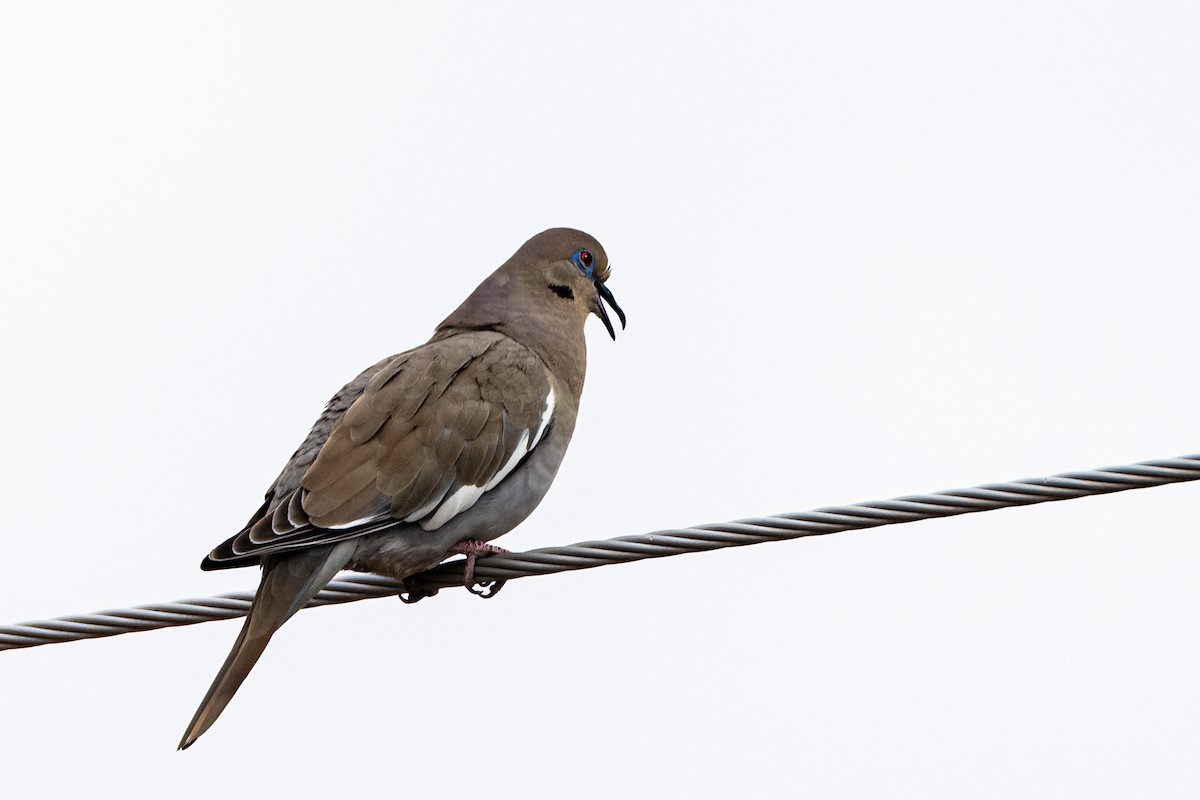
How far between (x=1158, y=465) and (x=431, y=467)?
2.26 metres

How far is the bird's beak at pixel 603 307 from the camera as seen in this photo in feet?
20.8

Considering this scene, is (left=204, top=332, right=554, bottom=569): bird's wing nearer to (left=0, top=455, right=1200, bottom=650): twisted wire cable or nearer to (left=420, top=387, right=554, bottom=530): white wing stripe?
(left=420, top=387, right=554, bottom=530): white wing stripe

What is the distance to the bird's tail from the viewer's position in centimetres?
430

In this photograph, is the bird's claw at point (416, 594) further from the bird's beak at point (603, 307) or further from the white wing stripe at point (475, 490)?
the bird's beak at point (603, 307)

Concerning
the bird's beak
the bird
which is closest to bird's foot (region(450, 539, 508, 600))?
the bird

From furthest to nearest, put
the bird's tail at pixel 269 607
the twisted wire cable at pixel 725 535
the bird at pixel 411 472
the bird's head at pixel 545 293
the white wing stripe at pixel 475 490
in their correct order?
1. the bird's head at pixel 545 293
2. the white wing stripe at pixel 475 490
3. the bird at pixel 411 472
4. the bird's tail at pixel 269 607
5. the twisted wire cable at pixel 725 535

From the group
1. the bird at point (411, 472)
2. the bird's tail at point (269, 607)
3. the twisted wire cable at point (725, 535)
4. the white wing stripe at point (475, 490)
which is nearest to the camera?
the twisted wire cable at point (725, 535)

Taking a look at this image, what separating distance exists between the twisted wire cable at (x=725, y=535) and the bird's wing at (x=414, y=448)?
236 millimetres

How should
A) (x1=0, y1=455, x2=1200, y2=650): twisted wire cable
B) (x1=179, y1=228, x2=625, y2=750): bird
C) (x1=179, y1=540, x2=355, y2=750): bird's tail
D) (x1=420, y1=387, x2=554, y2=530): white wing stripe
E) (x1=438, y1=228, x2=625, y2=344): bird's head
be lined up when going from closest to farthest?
1. (x1=0, y1=455, x2=1200, y2=650): twisted wire cable
2. (x1=179, y1=540, x2=355, y2=750): bird's tail
3. (x1=179, y1=228, x2=625, y2=750): bird
4. (x1=420, y1=387, x2=554, y2=530): white wing stripe
5. (x1=438, y1=228, x2=625, y2=344): bird's head

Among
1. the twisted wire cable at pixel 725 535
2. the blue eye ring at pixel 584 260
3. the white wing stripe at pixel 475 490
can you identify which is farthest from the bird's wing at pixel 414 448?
the blue eye ring at pixel 584 260

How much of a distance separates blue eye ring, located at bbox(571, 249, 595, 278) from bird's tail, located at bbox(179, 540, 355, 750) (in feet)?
6.45

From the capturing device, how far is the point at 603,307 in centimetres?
638

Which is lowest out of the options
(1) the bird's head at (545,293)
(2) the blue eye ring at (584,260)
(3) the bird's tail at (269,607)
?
(3) the bird's tail at (269,607)

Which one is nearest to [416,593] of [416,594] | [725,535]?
[416,594]
